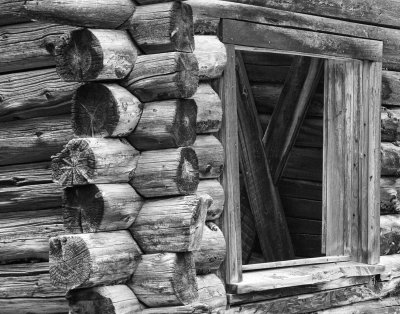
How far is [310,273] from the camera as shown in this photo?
248 inches

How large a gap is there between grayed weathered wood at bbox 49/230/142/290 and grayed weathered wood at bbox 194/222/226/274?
74 centimetres

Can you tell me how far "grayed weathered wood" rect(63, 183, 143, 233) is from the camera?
4.68 metres

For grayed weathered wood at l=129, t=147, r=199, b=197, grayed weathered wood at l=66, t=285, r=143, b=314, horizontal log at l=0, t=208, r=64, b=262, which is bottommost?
grayed weathered wood at l=66, t=285, r=143, b=314

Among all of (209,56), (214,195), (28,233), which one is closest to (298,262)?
(214,195)

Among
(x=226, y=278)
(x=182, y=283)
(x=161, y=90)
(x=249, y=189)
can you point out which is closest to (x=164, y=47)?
(x=161, y=90)

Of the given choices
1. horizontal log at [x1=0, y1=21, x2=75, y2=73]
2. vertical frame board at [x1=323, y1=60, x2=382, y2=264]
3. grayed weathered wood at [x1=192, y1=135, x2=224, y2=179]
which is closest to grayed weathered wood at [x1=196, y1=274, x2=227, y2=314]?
grayed weathered wood at [x1=192, y1=135, x2=224, y2=179]

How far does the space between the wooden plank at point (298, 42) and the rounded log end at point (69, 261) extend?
162cm

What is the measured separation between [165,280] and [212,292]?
78cm

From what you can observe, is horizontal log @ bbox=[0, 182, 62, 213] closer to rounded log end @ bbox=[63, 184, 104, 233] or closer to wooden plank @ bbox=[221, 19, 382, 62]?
rounded log end @ bbox=[63, 184, 104, 233]

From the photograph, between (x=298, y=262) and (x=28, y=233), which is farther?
(x=298, y=262)

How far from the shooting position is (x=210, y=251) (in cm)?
550

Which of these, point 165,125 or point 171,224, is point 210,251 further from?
point 165,125

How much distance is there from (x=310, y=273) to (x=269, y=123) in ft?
6.37

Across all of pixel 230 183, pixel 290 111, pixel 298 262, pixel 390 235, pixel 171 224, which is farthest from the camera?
pixel 290 111
